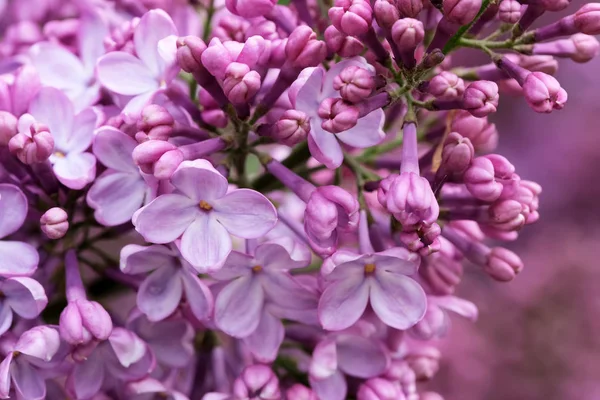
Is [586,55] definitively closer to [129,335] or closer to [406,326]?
[406,326]

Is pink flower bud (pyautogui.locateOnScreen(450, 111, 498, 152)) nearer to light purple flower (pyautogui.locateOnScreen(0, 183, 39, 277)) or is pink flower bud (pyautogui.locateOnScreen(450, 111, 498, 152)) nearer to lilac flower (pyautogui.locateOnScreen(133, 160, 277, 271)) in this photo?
lilac flower (pyautogui.locateOnScreen(133, 160, 277, 271))

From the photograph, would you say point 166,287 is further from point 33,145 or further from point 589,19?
point 589,19

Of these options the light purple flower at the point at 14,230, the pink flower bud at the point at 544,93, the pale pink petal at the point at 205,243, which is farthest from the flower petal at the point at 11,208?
the pink flower bud at the point at 544,93

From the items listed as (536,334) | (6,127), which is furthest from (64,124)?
(536,334)

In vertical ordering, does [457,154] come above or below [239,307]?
above

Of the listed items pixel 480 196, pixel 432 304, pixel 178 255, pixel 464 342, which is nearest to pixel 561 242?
pixel 464 342

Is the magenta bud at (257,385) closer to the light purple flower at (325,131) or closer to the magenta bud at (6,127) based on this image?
the light purple flower at (325,131)
